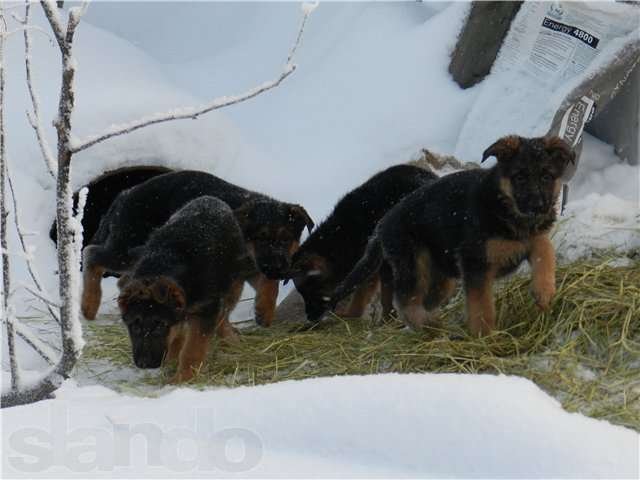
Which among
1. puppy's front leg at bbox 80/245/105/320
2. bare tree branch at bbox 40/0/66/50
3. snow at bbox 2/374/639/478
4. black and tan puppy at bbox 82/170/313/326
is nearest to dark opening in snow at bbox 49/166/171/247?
black and tan puppy at bbox 82/170/313/326

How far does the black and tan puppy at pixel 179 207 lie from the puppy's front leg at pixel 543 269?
1681mm

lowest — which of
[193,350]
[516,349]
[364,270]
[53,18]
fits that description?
[193,350]

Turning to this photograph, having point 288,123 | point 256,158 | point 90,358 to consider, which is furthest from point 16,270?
point 288,123

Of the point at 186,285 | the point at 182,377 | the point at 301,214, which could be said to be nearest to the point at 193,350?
the point at 182,377

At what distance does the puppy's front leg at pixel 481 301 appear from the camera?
538cm

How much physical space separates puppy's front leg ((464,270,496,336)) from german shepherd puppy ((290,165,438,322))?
4.42 ft

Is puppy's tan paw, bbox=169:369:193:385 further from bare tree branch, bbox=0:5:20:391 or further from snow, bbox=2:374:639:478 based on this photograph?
snow, bbox=2:374:639:478

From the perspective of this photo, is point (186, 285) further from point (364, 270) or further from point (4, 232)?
point (4, 232)

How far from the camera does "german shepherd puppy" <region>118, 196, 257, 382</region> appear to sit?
539 cm

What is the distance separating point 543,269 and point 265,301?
201 centimetres

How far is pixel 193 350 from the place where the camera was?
18.6 feet

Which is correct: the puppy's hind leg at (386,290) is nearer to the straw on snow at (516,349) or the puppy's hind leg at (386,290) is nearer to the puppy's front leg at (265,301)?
the straw on snow at (516,349)

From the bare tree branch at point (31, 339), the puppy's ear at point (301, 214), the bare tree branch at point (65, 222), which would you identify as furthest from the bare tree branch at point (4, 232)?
the puppy's ear at point (301, 214)

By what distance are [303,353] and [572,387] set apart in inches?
67.0
